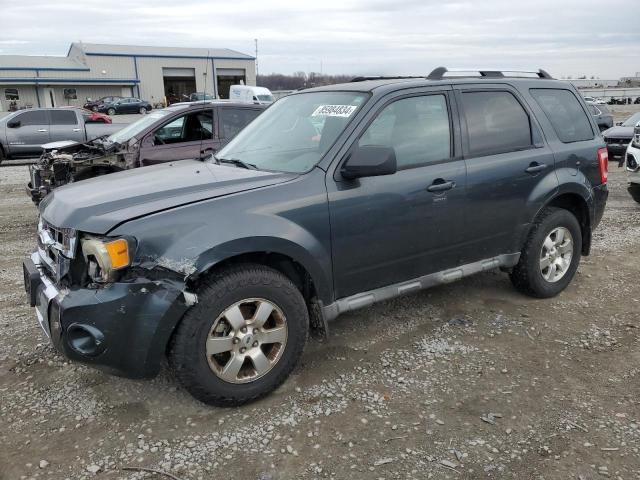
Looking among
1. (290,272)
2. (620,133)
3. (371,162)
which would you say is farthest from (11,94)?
(371,162)

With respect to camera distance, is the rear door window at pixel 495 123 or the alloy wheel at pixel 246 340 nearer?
the alloy wheel at pixel 246 340

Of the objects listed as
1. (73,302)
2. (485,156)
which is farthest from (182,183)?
(485,156)

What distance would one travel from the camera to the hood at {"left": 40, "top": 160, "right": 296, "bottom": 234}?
9.43 ft

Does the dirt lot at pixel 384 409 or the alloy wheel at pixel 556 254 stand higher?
the alloy wheel at pixel 556 254

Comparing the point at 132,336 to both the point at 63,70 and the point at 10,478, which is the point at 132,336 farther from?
the point at 63,70

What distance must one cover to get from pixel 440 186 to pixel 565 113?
70.2 inches

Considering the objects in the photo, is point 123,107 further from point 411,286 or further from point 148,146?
point 411,286

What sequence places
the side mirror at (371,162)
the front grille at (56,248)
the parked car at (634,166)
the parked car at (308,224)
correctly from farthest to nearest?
the parked car at (634,166) → the side mirror at (371,162) → the front grille at (56,248) → the parked car at (308,224)

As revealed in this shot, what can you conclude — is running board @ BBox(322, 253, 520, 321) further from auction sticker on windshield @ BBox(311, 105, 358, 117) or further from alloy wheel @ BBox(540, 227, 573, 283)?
auction sticker on windshield @ BBox(311, 105, 358, 117)

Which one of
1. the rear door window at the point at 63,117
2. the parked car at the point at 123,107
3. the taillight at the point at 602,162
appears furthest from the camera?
the parked car at the point at 123,107

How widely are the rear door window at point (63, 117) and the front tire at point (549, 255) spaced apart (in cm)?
1448

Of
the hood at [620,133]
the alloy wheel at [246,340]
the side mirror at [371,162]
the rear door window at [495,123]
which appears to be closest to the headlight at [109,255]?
the alloy wheel at [246,340]

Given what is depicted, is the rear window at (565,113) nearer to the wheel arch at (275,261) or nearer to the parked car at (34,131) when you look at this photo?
the wheel arch at (275,261)

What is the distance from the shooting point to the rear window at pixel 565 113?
4555 millimetres
